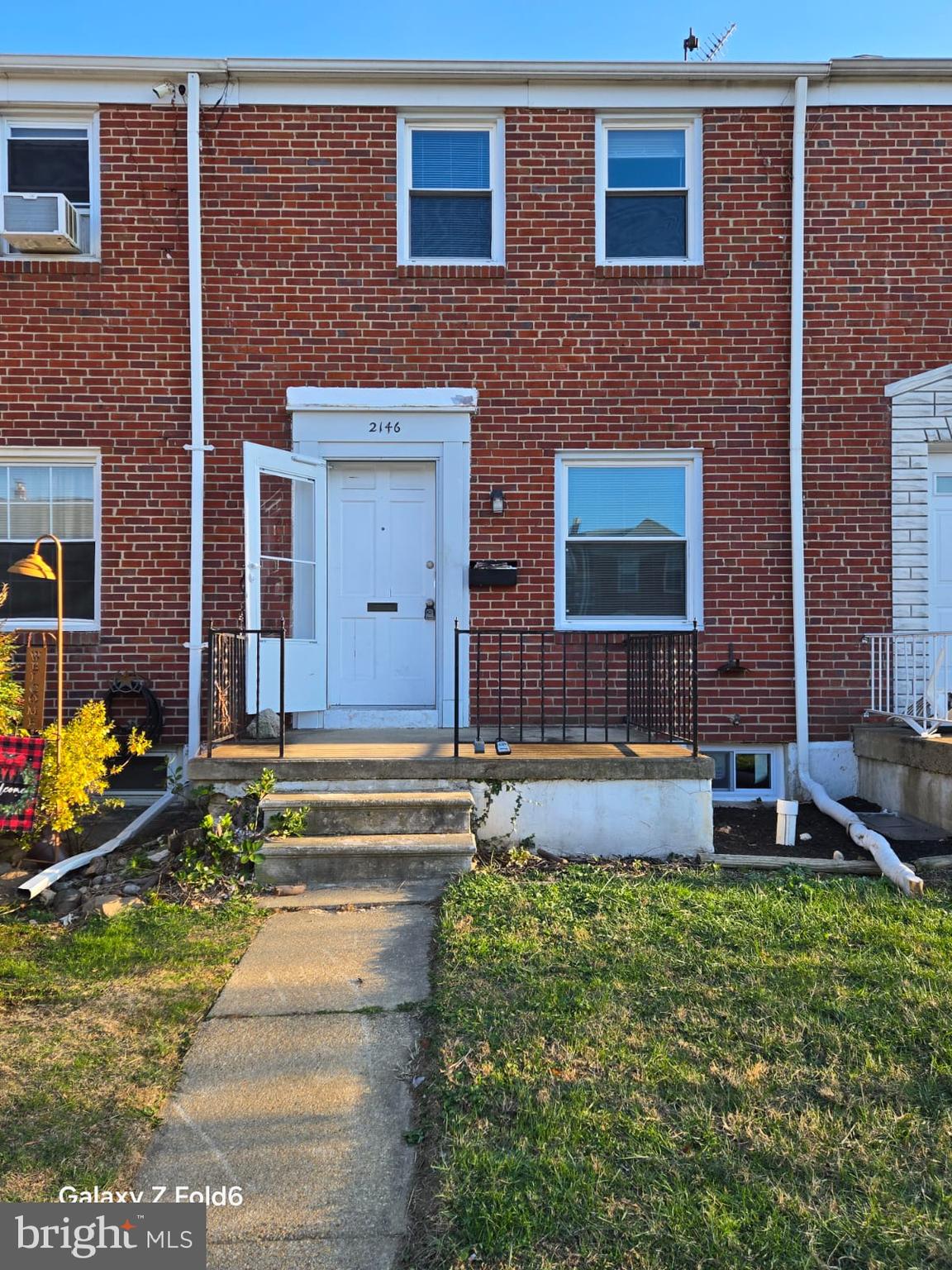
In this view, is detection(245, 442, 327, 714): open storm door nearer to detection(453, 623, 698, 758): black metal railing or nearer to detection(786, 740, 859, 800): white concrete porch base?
detection(453, 623, 698, 758): black metal railing

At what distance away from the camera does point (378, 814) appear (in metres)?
5.45

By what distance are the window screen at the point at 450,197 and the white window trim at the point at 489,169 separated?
0.02m

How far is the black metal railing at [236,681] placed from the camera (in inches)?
239

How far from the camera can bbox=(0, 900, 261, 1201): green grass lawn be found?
2588 mm

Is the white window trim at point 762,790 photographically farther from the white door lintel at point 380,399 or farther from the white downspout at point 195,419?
the white downspout at point 195,419

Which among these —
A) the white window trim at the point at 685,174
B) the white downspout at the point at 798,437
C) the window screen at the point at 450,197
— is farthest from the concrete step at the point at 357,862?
Result: the white window trim at the point at 685,174

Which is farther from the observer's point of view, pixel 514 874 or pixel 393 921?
pixel 514 874

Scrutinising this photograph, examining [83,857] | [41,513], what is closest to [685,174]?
[41,513]

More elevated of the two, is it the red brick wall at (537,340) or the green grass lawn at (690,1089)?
the red brick wall at (537,340)

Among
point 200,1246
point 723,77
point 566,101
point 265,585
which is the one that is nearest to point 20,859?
point 265,585

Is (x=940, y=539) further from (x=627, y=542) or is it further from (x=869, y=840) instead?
(x=869, y=840)

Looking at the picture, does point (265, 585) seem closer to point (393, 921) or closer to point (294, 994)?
point (393, 921)

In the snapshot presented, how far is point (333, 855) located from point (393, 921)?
2.56 feet

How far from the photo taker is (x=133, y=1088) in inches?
116
